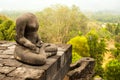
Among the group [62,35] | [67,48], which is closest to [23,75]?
[67,48]

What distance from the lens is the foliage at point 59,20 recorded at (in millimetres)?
Result: 26938

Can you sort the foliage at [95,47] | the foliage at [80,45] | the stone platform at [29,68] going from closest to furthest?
1. the stone platform at [29,68]
2. the foliage at [80,45]
3. the foliage at [95,47]

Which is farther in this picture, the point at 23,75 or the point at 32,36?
the point at 32,36

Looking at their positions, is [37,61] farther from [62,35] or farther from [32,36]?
[62,35]

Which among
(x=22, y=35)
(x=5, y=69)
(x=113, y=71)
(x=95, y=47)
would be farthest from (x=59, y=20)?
(x=5, y=69)

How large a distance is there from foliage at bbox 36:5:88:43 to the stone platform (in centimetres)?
1982

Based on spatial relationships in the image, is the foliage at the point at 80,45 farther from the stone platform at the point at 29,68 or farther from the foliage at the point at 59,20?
the stone platform at the point at 29,68

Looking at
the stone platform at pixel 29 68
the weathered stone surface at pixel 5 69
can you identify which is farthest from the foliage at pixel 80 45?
the weathered stone surface at pixel 5 69

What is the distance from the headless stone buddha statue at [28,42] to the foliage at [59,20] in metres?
20.8

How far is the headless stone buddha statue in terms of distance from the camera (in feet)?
16.9

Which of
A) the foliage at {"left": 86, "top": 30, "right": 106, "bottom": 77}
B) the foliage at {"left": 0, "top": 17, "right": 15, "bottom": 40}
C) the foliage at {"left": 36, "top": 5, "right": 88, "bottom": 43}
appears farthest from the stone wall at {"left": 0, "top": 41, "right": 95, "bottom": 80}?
the foliage at {"left": 36, "top": 5, "right": 88, "bottom": 43}

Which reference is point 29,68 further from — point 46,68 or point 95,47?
point 95,47

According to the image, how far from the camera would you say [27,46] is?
5.29m

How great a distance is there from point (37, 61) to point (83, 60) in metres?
3.76
